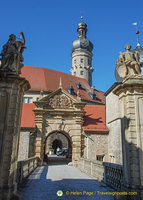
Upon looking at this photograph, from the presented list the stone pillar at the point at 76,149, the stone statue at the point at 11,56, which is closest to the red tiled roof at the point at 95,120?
the stone pillar at the point at 76,149

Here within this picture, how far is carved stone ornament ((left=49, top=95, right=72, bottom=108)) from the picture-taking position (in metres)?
16.8

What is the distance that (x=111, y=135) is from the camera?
636 inches

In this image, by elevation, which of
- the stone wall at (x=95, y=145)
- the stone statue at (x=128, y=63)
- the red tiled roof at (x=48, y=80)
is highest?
the red tiled roof at (x=48, y=80)

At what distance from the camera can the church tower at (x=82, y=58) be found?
4972 cm

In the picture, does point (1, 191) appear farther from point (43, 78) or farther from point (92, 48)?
point (92, 48)

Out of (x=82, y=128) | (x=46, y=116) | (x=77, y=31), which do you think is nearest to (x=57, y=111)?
(x=46, y=116)

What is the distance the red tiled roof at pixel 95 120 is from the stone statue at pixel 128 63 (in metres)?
9.82

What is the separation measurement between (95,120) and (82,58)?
115 ft

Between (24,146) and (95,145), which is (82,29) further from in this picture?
(24,146)

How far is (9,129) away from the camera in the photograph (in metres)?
6.21

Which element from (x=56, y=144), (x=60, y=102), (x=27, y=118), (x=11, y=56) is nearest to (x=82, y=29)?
(x=56, y=144)

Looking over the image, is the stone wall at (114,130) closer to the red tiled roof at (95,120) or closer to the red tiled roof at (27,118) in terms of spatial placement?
the red tiled roof at (95,120)

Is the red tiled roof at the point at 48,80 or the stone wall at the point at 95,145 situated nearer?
the stone wall at the point at 95,145

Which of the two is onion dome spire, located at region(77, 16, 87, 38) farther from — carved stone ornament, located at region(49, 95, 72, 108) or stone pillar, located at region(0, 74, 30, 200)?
stone pillar, located at region(0, 74, 30, 200)
